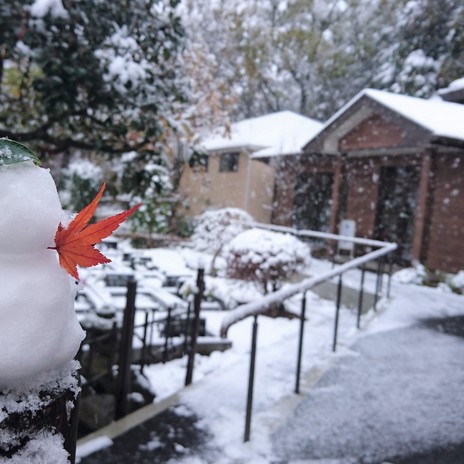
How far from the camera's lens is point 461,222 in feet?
33.5

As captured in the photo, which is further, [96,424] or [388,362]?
[388,362]

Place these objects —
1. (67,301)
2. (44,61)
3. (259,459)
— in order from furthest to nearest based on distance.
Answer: (44,61), (259,459), (67,301)

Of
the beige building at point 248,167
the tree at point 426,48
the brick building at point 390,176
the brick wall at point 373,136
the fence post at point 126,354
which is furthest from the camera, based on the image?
the beige building at point 248,167

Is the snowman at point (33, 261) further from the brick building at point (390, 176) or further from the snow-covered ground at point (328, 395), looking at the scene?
the brick building at point (390, 176)

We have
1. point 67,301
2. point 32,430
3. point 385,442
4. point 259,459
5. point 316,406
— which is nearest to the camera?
point 32,430

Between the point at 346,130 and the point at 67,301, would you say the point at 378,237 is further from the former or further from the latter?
the point at 67,301

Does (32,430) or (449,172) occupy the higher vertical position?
(449,172)

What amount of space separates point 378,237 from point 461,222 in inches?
112

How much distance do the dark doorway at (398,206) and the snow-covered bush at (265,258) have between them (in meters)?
5.73

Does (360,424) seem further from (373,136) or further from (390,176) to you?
(390,176)

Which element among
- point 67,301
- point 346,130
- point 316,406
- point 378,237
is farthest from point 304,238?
point 67,301

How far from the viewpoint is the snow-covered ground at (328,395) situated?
2.76 meters

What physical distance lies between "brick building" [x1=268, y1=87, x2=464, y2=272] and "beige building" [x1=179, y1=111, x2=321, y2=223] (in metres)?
1.66

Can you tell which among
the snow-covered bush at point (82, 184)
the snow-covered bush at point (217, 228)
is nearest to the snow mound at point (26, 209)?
the snow-covered bush at point (217, 228)
